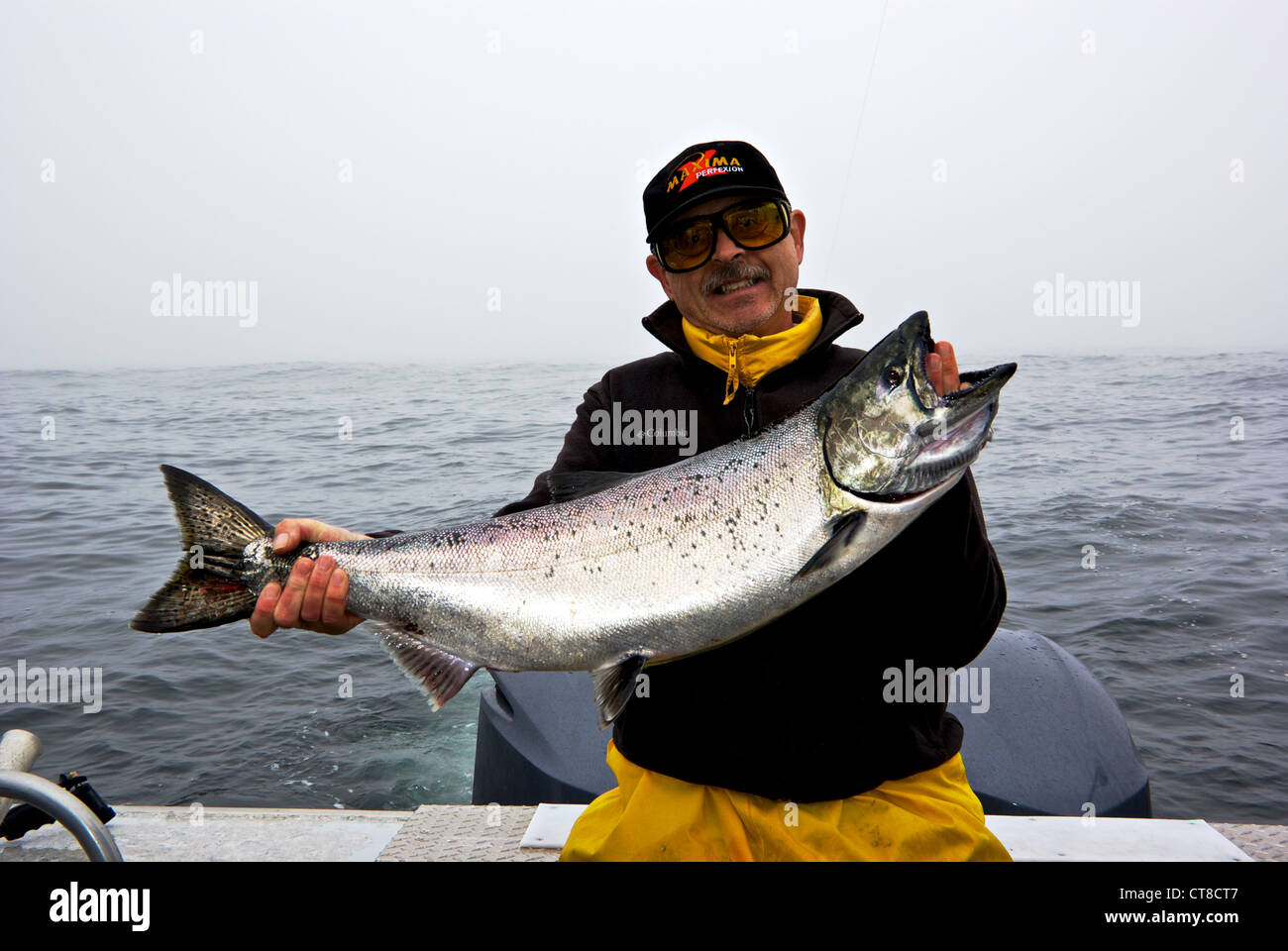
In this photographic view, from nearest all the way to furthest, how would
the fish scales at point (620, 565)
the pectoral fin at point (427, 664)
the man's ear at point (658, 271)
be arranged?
the fish scales at point (620, 565) → the pectoral fin at point (427, 664) → the man's ear at point (658, 271)

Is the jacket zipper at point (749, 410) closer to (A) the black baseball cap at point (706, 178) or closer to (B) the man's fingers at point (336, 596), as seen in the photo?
(A) the black baseball cap at point (706, 178)

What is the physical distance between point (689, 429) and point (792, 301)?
55cm

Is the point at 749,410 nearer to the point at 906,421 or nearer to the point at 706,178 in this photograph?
the point at 906,421

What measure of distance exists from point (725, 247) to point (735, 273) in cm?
9

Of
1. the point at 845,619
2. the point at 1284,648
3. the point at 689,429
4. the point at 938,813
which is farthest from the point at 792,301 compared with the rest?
the point at 1284,648

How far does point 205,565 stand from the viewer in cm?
273

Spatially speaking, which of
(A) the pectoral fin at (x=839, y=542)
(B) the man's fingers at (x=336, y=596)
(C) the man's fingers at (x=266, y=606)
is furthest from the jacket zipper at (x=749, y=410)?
(C) the man's fingers at (x=266, y=606)

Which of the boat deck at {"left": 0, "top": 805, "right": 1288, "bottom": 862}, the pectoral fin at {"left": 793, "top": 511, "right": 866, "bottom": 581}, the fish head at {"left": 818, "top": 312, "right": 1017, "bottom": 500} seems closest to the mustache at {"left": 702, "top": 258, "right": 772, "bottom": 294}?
the fish head at {"left": 818, "top": 312, "right": 1017, "bottom": 500}

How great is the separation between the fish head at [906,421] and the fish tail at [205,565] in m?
1.89

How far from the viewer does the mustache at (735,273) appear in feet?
8.88

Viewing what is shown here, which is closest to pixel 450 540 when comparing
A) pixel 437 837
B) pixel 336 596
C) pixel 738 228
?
pixel 336 596

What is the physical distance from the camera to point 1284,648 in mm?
7219

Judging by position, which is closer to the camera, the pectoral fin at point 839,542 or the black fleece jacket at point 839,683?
the pectoral fin at point 839,542
